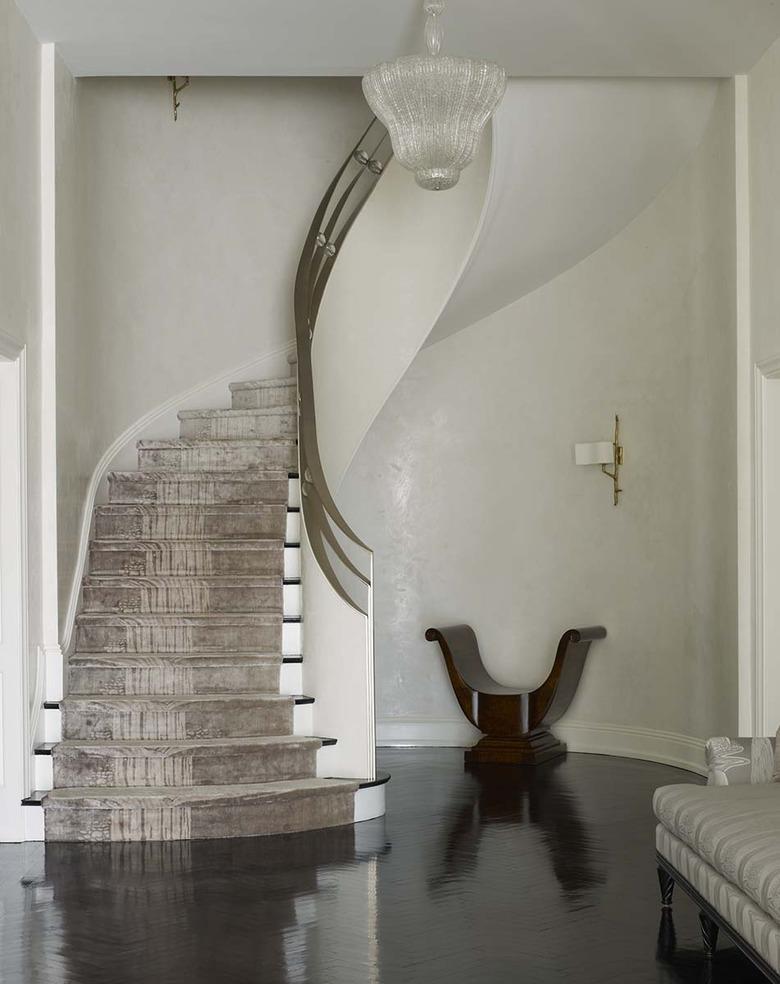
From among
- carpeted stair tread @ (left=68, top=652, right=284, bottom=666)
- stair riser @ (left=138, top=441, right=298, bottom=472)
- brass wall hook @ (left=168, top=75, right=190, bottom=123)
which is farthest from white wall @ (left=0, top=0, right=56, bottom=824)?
brass wall hook @ (left=168, top=75, right=190, bottom=123)

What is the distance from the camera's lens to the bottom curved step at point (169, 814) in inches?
217

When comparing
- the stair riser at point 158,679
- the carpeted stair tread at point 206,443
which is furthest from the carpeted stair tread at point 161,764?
the carpeted stair tread at point 206,443

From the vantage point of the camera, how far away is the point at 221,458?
7.96 metres

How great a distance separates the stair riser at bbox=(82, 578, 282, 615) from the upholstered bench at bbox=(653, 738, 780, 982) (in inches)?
119

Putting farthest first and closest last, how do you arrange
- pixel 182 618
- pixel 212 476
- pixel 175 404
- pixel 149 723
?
1. pixel 175 404
2. pixel 212 476
3. pixel 182 618
4. pixel 149 723

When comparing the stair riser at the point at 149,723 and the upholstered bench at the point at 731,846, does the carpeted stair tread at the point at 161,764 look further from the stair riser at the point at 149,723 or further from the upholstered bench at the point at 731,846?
the upholstered bench at the point at 731,846

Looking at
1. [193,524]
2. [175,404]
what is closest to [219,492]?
[193,524]

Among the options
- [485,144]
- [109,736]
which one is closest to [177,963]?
[109,736]

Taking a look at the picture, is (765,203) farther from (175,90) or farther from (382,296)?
(175,90)

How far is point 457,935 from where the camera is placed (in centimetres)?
407

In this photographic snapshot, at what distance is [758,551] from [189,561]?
313cm

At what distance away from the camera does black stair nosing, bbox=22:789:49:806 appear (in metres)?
5.55

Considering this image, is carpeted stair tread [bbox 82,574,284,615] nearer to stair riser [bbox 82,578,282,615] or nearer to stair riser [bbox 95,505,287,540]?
stair riser [bbox 82,578,282,615]

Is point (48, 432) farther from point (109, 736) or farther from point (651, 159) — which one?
point (651, 159)
